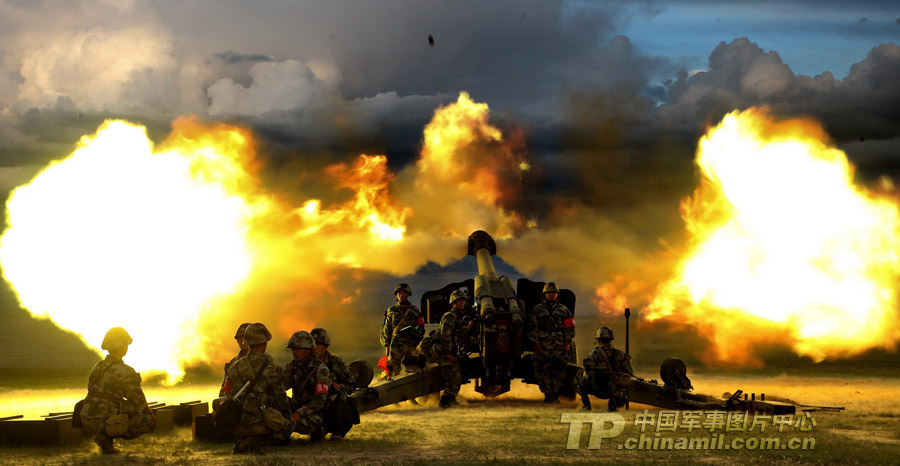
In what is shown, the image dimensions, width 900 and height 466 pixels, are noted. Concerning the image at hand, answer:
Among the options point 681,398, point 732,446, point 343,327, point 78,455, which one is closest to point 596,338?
point 681,398

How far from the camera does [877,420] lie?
54.9ft

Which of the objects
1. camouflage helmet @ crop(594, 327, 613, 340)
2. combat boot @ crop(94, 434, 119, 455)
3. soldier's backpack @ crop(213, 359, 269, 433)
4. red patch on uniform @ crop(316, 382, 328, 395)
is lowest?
combat boot @ crop(94, 434, 119, 455)

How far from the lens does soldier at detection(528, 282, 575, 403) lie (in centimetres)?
1970

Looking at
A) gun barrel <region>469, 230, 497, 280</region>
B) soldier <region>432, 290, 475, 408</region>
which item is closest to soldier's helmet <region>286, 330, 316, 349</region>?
soldier <region>432, 290, 475, 408</region>

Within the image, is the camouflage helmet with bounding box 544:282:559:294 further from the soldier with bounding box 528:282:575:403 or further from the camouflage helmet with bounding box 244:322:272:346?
the camouflage helmet with bounding box 244:322:272:346

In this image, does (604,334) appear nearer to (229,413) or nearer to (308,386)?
(308,386)

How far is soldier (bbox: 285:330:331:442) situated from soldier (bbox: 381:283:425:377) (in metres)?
8.09

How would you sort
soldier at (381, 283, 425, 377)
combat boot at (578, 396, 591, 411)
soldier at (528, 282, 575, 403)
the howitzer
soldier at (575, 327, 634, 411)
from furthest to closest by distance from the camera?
1. soldier at (381, 283, 425, 377)
2. soldier at (528, 282, 575, 403)
3. the howitzer
4. combat boot at (578, 396, 591, 411)
5. soldier at (575, 327, 634, 411)

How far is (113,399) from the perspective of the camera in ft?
43.8

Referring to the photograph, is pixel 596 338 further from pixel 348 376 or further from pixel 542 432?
pixel 348 376

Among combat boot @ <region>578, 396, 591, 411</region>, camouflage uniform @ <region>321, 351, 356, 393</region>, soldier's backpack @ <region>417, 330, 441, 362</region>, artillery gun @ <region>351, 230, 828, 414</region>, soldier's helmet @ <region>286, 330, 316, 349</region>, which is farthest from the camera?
soldier's backpack @ <region>417, 330, 441, 362</region>

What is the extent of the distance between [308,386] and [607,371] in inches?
265

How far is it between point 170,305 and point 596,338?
11.3m

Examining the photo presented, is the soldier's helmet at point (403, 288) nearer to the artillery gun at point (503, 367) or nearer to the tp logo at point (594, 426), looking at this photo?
the artillery gun at point (503, 367)
